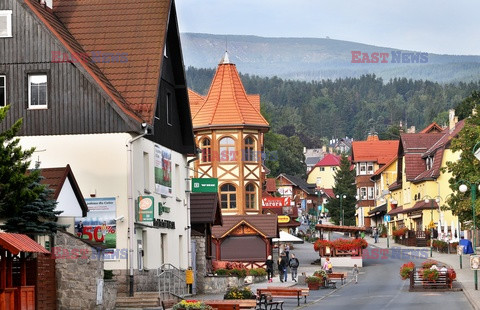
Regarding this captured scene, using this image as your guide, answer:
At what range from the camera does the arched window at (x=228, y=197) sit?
254 feet

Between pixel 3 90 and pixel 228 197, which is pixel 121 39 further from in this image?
pixel 228 197

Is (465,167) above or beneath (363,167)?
beneath

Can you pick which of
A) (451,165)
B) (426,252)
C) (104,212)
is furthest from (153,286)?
(426,252)

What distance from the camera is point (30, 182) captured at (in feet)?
95.8

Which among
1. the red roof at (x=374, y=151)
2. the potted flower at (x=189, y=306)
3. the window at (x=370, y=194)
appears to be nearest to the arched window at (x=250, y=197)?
the potted flower at (x=189, y=306)

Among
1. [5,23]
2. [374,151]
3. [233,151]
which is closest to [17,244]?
[5,23]

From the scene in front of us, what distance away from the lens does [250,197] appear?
77938 millimetres

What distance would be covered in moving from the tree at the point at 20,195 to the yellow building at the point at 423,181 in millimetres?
64743

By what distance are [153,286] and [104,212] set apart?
4085 mm

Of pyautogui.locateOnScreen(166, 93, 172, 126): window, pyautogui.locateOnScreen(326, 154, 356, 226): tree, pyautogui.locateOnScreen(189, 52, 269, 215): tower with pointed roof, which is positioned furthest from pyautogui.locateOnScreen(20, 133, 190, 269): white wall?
pyautogui.locateOnScreen(326, 154, 356, 226): tree

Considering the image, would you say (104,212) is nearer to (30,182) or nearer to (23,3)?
(23,3)

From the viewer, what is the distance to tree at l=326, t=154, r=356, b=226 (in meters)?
151

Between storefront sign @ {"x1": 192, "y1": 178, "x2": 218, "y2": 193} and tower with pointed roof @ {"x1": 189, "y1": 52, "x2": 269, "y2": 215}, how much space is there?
25592mm

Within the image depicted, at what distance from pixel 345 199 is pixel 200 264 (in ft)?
335
